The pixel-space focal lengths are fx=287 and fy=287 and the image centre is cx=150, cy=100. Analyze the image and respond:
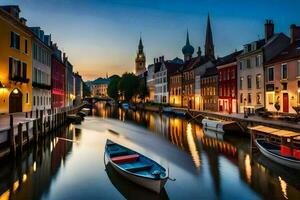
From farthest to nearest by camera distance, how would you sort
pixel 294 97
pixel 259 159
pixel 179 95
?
pixel 179 95
pixel 294 97
pixel 259 159

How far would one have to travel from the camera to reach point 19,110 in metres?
35.2

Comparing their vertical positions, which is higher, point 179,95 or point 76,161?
point 179,95

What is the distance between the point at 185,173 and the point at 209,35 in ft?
305

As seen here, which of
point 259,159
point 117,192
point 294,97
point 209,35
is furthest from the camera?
point 209,35

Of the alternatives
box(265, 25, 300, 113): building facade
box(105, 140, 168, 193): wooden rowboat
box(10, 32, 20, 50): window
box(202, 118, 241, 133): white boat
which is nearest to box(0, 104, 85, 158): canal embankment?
box(105, 140, 168, 193): wooden rowboat

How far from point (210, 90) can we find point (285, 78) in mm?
25454

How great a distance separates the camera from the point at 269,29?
4459cm

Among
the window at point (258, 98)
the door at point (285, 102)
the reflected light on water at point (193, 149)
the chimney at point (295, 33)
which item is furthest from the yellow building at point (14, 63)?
the chimney at point (295, 33)

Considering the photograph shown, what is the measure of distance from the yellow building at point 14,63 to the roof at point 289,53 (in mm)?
32697

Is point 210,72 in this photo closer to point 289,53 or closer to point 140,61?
point 289,53

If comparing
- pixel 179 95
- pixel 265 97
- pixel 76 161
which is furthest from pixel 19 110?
pixel 179 95

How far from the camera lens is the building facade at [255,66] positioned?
41.8m

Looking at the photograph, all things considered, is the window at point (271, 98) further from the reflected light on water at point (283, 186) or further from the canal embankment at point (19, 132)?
the canal embankment at point (19, 132)

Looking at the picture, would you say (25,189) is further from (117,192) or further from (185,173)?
(185,173)
